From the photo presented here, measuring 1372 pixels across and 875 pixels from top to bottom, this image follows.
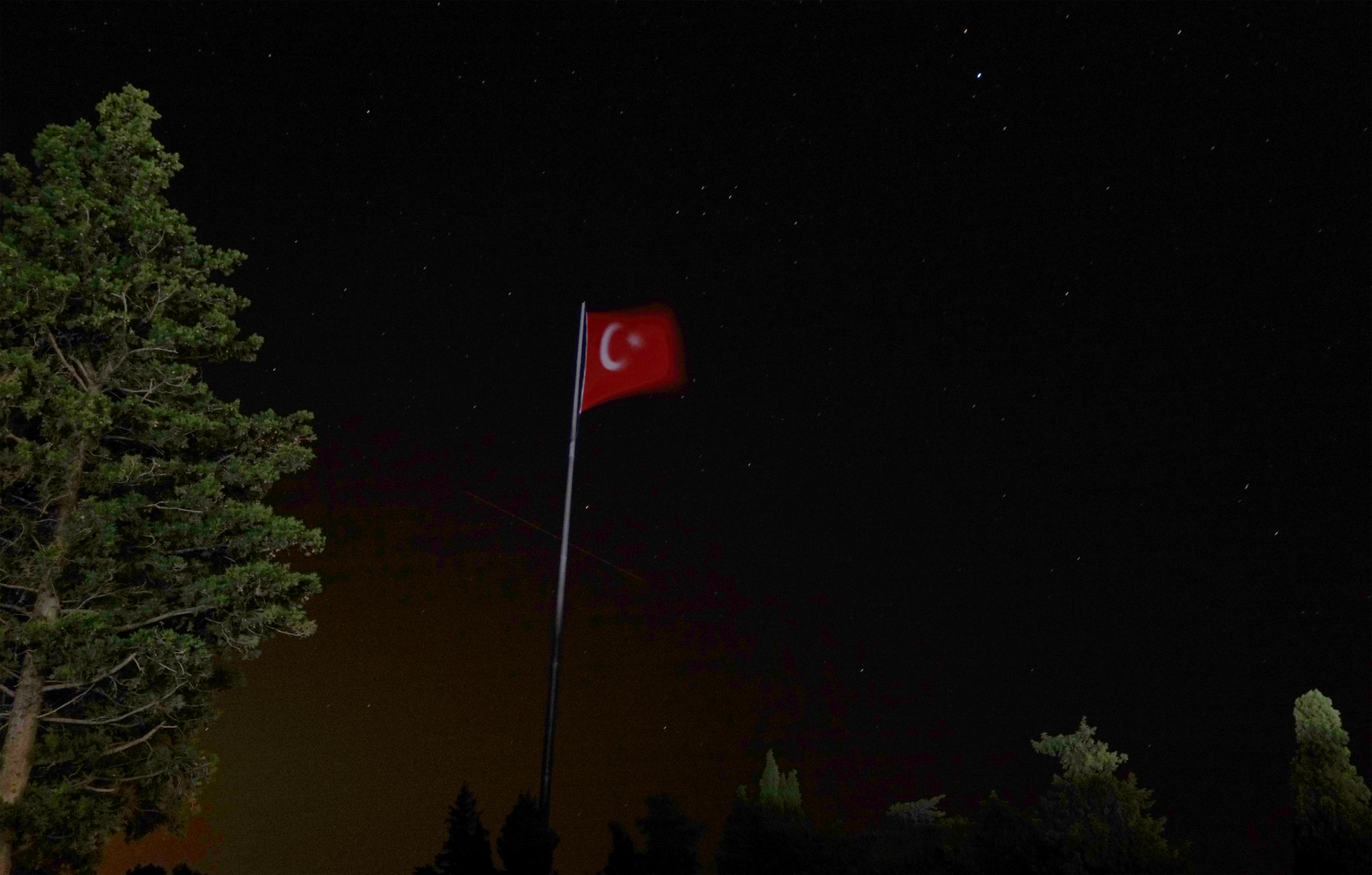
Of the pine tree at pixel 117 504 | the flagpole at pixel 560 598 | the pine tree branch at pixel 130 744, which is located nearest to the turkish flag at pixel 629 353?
the flagpole at pixel 560 598

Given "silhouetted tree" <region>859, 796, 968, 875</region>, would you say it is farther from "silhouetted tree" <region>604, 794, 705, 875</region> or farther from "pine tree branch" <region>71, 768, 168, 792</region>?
"pine tree branch" <region>71, 768, 168, 792</region>

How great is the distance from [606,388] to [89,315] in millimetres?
6177

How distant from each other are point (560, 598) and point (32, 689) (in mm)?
5872

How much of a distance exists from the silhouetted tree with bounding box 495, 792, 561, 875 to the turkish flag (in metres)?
5.89

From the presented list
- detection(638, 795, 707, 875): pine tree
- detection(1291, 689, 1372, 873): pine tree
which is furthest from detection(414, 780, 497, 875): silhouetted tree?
detection(1291, 689, 1372, 873): pine tree

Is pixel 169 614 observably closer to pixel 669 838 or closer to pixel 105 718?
pixel 105 718

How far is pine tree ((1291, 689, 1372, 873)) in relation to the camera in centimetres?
924

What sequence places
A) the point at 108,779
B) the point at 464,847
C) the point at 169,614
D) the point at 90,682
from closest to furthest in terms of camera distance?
1. the point at 464,847
2. the point at 90,682
3. the point at 169,614
4. the point at 108,779

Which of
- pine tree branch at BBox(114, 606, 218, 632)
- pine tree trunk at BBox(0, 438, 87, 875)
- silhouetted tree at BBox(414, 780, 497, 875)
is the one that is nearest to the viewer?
Result: silhouetted tree at BBox(414, 780, 497, 875)

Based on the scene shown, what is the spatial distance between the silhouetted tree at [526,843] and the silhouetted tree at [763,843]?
6.02 feet

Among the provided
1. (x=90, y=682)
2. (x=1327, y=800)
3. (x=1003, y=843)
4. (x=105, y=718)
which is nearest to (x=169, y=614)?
(x=90, y=682)

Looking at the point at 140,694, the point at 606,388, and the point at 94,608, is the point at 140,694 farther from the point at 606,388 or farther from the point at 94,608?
the point at 606,388

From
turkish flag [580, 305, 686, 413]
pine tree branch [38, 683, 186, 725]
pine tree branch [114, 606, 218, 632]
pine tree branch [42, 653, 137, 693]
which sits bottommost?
pine tree branch [38, 683, 186, 725]

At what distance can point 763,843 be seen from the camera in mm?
10172
